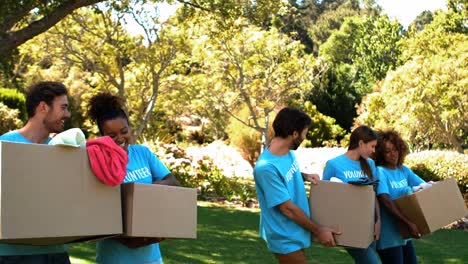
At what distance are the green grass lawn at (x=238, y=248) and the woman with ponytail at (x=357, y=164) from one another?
3.05m

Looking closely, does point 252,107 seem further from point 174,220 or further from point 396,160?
point 174,220

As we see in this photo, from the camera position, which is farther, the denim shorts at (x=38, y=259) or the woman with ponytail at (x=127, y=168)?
the woman with ponytail at (x=127, y=168)

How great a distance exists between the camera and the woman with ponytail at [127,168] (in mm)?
3295

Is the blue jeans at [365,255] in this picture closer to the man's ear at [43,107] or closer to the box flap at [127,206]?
the box flap at [127,206]

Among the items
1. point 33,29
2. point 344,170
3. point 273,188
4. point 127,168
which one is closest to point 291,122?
point 273,188

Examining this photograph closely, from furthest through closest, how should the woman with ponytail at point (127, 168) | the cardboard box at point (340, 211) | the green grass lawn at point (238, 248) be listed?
the green grass lawn at point (238, 248), the cardboard box at point (340, 211), the woman with ponytail at point (127, 168)

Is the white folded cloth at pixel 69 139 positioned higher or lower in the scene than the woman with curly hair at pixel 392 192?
higher

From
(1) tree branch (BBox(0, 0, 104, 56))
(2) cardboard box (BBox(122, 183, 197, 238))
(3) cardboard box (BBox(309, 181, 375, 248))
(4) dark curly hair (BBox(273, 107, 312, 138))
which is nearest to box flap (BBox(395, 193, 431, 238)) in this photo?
(3) cardboard box (BBox(309, 181, 375, 248))

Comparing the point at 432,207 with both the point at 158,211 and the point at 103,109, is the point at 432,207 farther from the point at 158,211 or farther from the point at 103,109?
the point at 103,109

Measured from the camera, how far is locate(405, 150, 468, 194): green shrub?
14.2m

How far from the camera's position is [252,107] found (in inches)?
1024

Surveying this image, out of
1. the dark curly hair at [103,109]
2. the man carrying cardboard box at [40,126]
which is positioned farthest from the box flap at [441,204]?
the man carrying cardboard box at [40,126]

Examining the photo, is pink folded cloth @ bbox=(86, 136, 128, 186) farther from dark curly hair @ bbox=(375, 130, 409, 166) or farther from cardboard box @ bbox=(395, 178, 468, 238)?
dark curly hair @ bbox=(375, 130, 409, 166)

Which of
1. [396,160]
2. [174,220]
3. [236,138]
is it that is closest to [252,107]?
[236,138]
